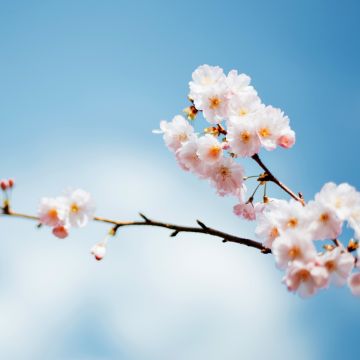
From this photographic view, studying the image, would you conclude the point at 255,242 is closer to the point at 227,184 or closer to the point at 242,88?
the point at 227,184

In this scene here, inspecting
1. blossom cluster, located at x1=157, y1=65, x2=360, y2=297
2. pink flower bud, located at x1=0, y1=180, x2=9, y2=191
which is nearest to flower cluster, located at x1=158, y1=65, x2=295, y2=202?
blossom cluster, located at x1=157, y1=65, x2=360, y2=297

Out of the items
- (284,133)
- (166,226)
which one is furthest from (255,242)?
(284,133)

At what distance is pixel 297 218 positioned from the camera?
9.12ft

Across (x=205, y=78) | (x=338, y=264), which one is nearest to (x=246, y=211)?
(x=205, y=78)

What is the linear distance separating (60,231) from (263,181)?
1546mm

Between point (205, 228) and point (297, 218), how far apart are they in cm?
59

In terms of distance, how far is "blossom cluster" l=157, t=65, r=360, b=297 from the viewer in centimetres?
262

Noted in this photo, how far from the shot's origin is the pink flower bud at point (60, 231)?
318 centimetres

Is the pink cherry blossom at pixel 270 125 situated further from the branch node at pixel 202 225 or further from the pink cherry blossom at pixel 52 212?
the pink cherry blossom at pixel 52 212

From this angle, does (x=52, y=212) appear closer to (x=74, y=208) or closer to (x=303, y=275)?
(x=74, y=208)

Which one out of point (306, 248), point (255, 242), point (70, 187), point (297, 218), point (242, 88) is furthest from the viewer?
point (242, 88)

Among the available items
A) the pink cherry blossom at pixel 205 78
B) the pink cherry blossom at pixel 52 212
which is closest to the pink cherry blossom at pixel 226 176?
the pink cherry blossom at pixel 205 78

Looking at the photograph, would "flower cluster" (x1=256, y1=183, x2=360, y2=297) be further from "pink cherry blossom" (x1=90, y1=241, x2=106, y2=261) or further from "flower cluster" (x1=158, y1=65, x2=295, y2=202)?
"pink cherry blossom" (x1=90, y1=241, x2=106, y2=261)

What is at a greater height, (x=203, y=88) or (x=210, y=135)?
(x=203, y=88)
